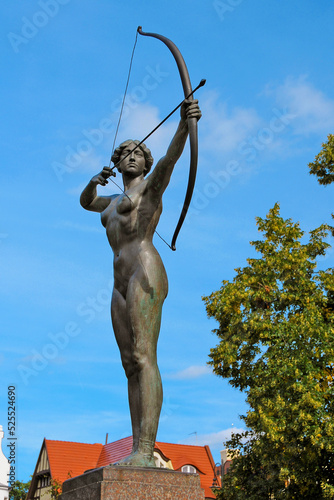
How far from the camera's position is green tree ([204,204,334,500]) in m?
19.1

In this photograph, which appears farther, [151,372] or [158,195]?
[158,195]

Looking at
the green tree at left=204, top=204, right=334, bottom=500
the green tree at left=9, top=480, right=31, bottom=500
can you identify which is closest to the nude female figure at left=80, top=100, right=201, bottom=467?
the green tree at left=204, top=204, right=334, bottom=500

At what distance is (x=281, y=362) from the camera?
2006 centimetres

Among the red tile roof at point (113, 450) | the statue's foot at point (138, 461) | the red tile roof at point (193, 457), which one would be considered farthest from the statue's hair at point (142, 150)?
the red tile roof at point (193, 457)

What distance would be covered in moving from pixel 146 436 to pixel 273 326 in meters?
16.2

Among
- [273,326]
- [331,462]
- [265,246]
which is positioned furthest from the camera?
[265,246]

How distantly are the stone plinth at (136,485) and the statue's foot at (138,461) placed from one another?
192 millimetres

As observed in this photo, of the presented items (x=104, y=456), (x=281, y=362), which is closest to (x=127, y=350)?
(x=281, y=362)

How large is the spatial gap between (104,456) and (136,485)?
4362cm

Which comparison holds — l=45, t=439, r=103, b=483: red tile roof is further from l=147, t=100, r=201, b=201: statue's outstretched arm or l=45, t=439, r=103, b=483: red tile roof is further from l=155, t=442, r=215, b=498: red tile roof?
l=147, t=100, r=201, b=201: statue's outstretched arm

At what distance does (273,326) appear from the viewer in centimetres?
2128

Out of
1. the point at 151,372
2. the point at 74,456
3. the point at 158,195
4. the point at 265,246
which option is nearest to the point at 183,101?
the point at 158,195

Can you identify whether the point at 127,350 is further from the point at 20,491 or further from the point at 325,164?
the point at 20,491

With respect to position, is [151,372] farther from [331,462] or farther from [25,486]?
[25,486]
